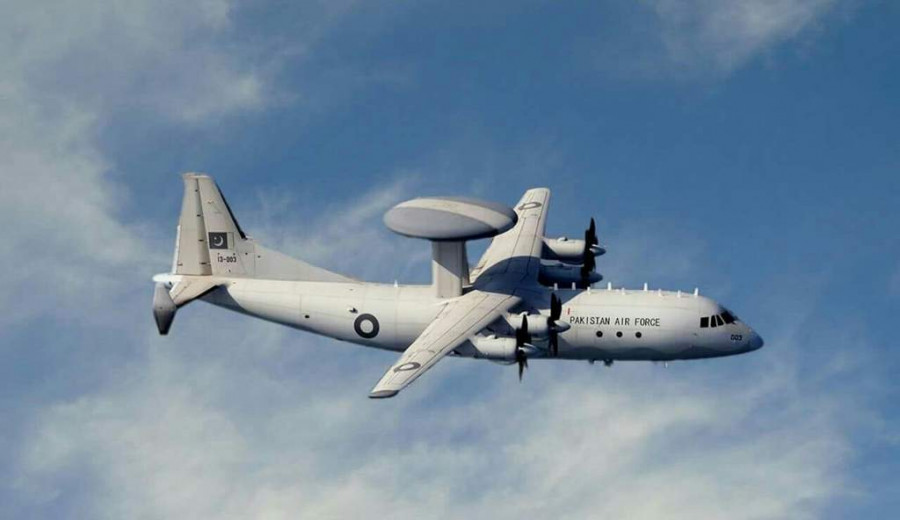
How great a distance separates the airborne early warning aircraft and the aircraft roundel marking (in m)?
0.06

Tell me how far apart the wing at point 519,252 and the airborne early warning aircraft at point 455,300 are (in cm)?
13

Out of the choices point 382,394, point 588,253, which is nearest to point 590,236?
point 588,253

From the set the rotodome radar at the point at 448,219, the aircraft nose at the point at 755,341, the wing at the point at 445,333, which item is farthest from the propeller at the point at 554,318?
the aircraft nose at the point at 755,341

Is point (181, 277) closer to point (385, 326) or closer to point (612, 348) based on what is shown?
point (385, 326)

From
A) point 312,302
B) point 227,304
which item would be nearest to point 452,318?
point 312,302

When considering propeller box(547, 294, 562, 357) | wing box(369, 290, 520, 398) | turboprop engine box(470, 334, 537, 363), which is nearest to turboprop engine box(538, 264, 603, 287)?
wing box(369, 290, 520, 398)

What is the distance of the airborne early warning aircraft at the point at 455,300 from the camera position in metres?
64.7

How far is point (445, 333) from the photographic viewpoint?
64.6m

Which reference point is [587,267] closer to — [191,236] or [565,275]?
[565,275]

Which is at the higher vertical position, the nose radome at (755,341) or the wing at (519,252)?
the wing at (519,252)

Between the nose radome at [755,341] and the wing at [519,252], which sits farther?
the wing at [519,252]

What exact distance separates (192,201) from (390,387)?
19075mm

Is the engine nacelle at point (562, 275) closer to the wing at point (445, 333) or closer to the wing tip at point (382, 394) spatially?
the wing at point (445, 333)

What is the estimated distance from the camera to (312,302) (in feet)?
229
